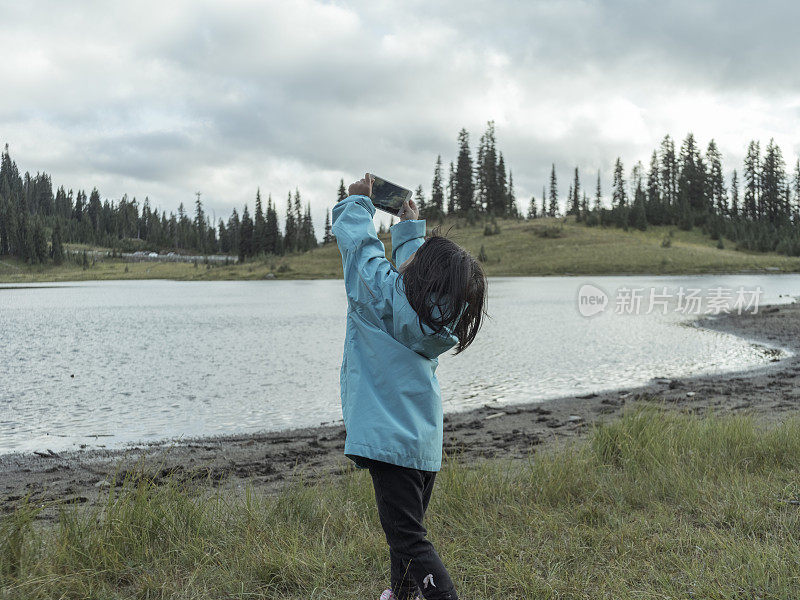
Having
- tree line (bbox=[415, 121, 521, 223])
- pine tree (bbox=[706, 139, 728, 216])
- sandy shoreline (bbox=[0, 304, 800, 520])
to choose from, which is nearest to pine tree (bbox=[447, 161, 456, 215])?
tree line (bbox=[415, 121, 521, 223])

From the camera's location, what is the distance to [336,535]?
395 cm

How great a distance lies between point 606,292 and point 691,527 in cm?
3895

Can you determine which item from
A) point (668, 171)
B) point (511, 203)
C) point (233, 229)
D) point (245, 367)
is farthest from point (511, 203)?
point (245, 367)

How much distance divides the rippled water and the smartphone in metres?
6.91

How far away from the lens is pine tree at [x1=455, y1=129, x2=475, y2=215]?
9825 cm

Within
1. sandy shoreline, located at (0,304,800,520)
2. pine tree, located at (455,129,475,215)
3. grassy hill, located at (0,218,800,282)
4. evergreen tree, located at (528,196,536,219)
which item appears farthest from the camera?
evergreen tree, located at (528,196,536,219)

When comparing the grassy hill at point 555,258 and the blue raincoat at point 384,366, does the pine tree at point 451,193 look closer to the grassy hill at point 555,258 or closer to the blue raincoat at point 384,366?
the grassy hill at point 555,258

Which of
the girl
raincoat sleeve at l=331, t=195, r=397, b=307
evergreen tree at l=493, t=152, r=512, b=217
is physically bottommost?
the girl

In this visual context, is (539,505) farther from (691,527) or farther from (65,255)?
(65,255)

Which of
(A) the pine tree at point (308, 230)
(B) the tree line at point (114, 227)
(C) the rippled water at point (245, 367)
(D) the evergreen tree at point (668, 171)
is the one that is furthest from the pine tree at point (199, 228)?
(C) the rippled water at point (245, 367)

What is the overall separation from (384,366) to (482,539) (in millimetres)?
1670

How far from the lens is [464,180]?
9825cm

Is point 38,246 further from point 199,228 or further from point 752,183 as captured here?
point 752,183

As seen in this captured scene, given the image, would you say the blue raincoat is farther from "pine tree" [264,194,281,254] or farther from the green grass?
"pine tree" [264,194,281,254]
